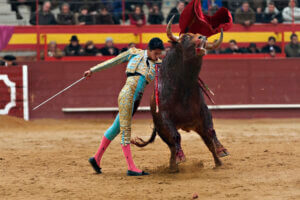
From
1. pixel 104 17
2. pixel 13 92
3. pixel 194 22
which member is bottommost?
pixel 13 92

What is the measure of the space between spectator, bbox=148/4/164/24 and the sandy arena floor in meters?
3.08

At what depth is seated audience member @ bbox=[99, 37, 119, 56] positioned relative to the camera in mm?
11650

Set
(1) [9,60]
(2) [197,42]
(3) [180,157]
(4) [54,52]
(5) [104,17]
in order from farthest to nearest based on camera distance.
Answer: (5) [104,17] → (4) [54,52] → (1) [9,60] → (3) [180,157] → (2) [197,42]

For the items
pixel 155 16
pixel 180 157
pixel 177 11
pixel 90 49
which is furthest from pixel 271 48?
pixel 180 157

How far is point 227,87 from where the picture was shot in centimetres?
1168

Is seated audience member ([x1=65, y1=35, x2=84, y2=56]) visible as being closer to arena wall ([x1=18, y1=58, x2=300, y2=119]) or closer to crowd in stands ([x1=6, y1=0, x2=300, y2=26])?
arena wall ([x1=18, y1=58, x2=300, y2=119])

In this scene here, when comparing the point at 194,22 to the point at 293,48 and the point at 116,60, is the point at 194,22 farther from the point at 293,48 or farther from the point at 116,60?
the point at 293,48

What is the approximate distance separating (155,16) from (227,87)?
84.6 inches

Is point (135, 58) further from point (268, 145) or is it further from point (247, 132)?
point (247, 132)

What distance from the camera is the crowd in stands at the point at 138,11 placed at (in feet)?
39.4

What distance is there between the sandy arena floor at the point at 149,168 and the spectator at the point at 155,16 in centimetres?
308

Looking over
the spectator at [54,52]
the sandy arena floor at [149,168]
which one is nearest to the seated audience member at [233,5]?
the sandy arena floor at [149,168]

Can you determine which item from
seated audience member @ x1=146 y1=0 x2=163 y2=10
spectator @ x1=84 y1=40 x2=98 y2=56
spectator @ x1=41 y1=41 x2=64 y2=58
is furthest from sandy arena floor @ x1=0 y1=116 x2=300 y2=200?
seated audience member @ x1=146 y1=0 x2=163 y2=10

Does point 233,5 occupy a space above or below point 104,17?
above
